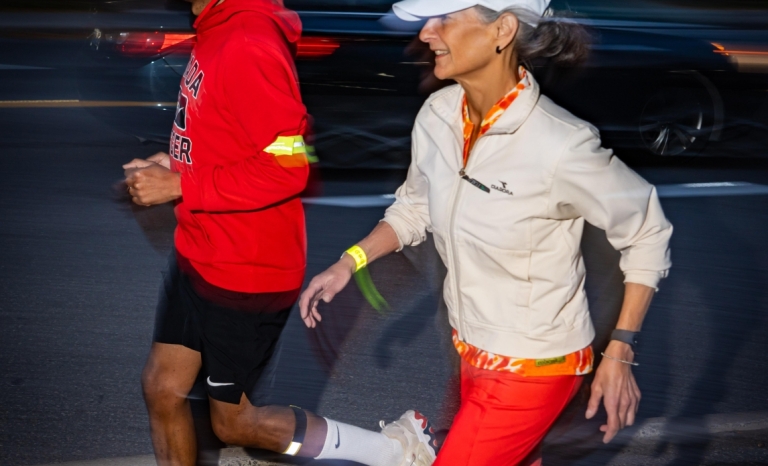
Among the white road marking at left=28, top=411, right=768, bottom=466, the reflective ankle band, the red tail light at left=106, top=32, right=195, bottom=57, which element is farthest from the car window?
the reflective ankle band

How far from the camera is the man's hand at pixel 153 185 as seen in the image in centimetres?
288

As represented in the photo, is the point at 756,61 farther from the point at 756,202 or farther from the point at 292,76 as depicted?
the point at 292,76

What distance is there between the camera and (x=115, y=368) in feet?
15.6

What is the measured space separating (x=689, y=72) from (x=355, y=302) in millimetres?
5081

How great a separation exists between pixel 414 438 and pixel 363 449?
0.63ft

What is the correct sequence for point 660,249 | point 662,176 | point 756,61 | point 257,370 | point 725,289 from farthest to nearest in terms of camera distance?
point 756,61 → point 662,176 → point 725,289 → point 257,370 → point 660,249

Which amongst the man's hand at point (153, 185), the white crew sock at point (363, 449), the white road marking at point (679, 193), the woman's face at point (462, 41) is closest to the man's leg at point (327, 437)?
the white crew sock at point (363, 449)

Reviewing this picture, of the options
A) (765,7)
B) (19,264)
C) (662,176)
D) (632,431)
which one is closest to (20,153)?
(19,264)

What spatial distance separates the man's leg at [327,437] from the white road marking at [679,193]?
13.2 ft

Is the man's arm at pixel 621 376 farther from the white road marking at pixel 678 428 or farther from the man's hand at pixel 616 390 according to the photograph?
the white road marking at pixel 678 428

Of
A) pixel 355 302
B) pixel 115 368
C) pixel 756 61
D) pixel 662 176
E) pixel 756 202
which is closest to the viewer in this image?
pixel 115 368

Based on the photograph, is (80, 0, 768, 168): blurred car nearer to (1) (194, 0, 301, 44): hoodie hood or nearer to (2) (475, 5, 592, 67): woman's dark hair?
(1) (194, 0, 301, 44): hoodie hood

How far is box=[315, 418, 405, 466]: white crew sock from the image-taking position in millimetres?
3398

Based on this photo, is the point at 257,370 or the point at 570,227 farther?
the point at 257,370
